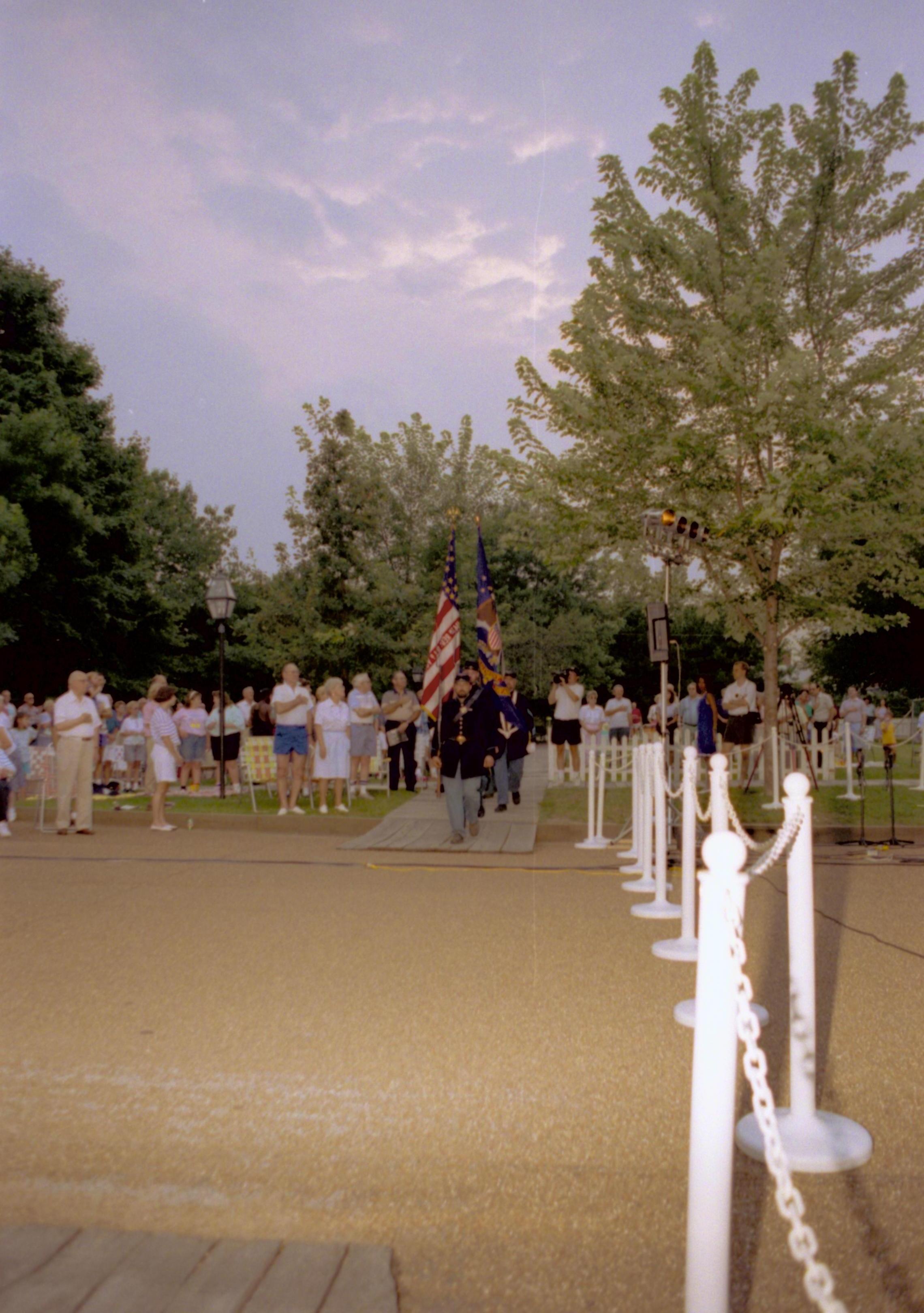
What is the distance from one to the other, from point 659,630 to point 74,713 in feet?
23.3

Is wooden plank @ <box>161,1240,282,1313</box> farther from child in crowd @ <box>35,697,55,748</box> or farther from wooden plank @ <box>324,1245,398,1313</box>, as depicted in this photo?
child in crowd @ <box>35,697,55,748</box>

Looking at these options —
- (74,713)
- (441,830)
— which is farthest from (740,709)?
(74,713)

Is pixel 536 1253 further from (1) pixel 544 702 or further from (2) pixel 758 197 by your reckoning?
(1) pixel 544 702

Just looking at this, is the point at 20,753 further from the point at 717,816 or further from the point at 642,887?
the point at 717,816

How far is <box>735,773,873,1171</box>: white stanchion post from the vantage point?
11.7ft

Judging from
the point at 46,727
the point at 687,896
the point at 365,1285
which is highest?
the point at 46,727

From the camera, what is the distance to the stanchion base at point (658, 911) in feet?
25.8

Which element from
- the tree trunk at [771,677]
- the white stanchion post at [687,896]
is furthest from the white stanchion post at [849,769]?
the white stanchion post at [687,896]

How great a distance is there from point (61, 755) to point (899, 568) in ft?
41.3

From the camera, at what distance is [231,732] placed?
1802 centimetres

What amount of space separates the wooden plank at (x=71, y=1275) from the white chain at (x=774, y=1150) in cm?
167

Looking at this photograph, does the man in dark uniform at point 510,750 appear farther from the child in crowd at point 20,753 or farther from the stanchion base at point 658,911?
the stanchion base at point 658,911

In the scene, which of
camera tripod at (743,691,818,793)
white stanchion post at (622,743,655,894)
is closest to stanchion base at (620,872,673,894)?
white stanchion post at (622,743,655,894)

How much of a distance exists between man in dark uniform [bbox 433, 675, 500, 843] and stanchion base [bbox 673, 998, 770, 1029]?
7.22m
